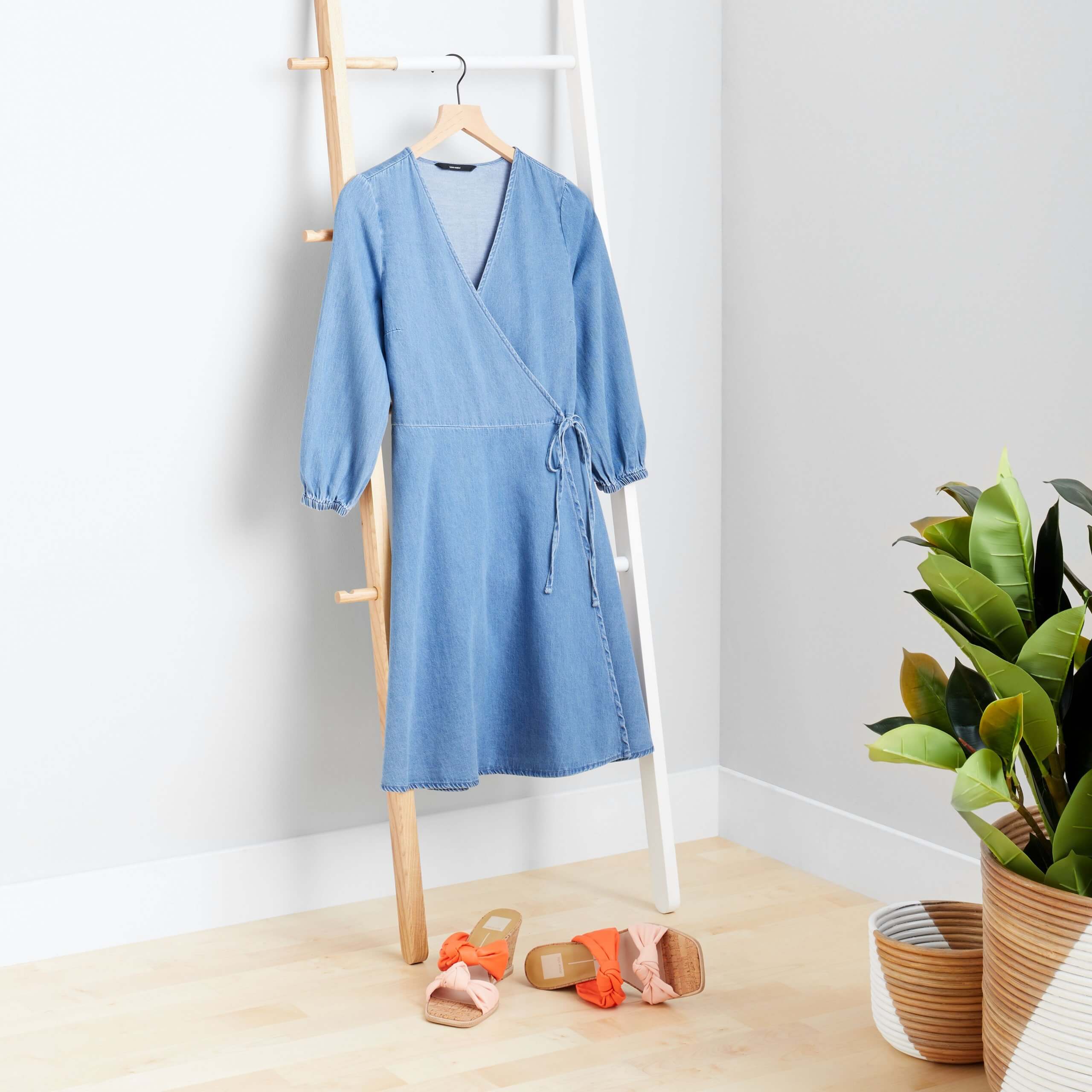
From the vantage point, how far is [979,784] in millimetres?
1326

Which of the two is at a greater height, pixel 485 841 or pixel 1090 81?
pixel 1090 81

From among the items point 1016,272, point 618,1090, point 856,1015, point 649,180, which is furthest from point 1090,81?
point 618,1090

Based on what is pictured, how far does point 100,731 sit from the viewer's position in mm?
2070

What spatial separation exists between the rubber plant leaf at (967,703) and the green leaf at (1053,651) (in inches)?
4.0

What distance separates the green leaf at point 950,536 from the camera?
1466 millimetres

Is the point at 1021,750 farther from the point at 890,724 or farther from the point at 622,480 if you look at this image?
the point at 622,480

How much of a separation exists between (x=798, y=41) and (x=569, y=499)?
0.94 meters

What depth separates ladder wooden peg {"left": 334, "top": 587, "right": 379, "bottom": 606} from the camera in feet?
6.50

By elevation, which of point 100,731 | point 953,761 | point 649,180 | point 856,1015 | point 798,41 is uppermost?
point 798,41

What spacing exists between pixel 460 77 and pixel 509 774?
3.77 feet

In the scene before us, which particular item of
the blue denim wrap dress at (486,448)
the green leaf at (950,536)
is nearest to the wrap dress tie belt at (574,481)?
the blue denim wrap dress at (486,448)

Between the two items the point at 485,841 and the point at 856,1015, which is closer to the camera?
the point at 856,1015

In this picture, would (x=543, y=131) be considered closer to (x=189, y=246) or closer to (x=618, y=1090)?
(x=189, y=246)

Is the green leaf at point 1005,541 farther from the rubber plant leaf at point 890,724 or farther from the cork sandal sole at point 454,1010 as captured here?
the cork sandal sole at point 454,1010
